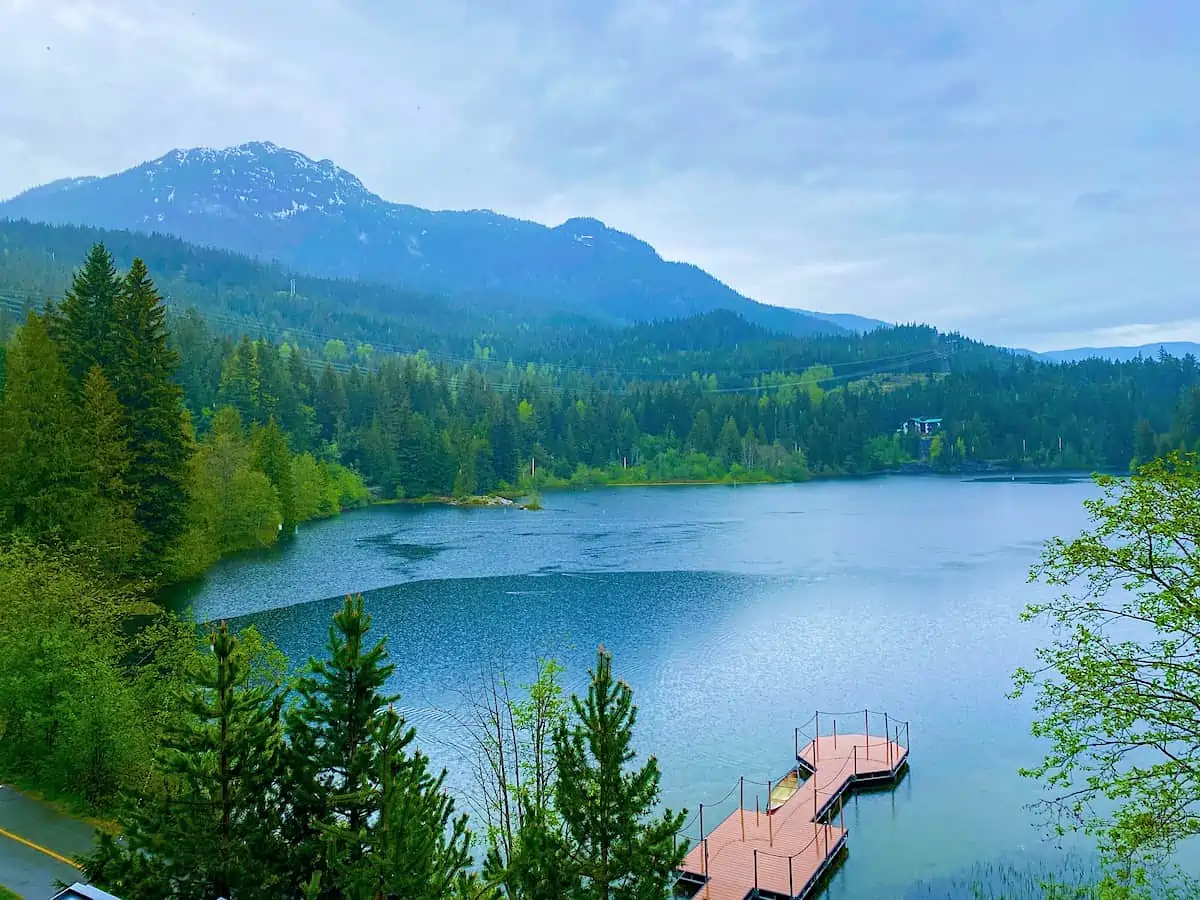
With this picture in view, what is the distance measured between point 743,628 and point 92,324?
40358 millimetres

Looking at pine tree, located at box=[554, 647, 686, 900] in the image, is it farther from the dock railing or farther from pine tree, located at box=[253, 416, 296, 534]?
pine tree, located at box=[253, 416, 296, 534]

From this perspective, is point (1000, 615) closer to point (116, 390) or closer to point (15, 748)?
point (15, 748)

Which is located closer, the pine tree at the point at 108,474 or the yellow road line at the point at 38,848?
the yellow road line at the point at 38,848

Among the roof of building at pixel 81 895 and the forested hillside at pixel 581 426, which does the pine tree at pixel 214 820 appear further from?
the forested hillside at pixel 581 426

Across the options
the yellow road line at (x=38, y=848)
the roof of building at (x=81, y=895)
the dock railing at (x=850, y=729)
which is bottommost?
the dock railing at (x=850, y=729)

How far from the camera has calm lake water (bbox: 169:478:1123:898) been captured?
95.7 ft

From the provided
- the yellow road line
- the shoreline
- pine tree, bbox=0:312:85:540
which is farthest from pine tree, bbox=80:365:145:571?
the shoreline

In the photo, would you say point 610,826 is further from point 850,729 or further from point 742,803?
point 850,729

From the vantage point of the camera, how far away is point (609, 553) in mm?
75938

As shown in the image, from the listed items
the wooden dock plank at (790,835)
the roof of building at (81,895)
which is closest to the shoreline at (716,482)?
the wooden dock plank at (790,835)

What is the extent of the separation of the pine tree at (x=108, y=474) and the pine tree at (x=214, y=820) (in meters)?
31.2

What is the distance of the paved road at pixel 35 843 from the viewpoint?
56.3ft

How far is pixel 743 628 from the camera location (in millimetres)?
49906

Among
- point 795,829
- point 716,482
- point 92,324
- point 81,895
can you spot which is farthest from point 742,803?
point 716,482
